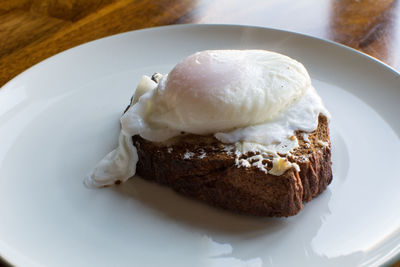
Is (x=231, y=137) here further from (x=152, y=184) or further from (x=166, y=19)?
(x=166, y=19)

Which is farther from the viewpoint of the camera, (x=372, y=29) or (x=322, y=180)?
(x=372, y=29)

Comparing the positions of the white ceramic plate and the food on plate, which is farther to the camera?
the food on plate

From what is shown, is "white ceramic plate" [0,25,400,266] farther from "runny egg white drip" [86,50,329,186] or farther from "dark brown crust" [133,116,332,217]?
"runny egg white drip" [86,50,329,186]

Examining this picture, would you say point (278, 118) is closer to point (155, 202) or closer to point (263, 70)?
point (263, 70)

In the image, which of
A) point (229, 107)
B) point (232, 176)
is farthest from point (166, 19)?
point (232, 176)

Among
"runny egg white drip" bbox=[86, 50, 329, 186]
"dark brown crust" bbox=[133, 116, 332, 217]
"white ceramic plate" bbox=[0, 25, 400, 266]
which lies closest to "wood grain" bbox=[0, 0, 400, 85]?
"white ceramic plate" bbox=[0, 25, 400, 266]

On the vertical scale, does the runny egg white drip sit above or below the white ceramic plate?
above

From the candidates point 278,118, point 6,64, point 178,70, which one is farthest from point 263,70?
point 6,64
